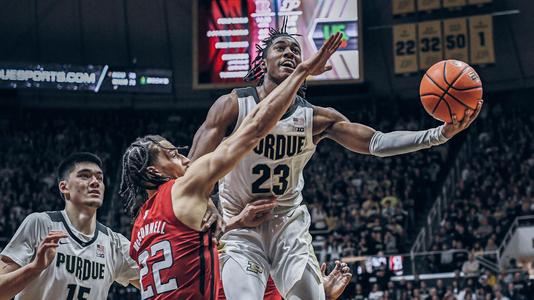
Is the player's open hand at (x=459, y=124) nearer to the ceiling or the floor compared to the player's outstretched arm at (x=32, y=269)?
nearer to the ceiling

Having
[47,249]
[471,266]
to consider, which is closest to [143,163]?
[47,249]

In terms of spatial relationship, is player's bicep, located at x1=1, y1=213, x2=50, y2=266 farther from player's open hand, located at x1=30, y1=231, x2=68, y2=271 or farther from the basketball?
the basketball

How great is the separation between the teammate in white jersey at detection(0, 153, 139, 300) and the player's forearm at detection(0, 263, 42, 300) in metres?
0.53

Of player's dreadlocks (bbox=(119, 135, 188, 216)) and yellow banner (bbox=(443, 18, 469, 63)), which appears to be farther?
yellow banner (bbox=(443, 18, 469, 63))

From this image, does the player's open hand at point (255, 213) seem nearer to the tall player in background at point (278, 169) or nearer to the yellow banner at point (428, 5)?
the tall player in background at point (278, 169)

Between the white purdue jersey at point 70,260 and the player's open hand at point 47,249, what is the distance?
88 centimetres

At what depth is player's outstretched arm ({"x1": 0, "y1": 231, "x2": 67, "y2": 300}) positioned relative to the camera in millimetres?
5281

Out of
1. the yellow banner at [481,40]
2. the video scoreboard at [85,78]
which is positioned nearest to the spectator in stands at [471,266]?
the yellow banner at [481,40]

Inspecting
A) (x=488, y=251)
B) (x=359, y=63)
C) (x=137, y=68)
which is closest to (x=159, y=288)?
(x=488, y=251)

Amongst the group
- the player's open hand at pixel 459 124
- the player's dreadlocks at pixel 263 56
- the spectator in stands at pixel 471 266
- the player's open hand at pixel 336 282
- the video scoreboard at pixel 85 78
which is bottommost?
the spectator in stands at pixel 471 266

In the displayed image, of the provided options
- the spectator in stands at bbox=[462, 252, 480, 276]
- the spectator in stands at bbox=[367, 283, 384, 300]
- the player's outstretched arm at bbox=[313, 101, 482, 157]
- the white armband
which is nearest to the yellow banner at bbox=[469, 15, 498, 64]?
the spectator in stands at bbox=[462, 252, 480, 276]

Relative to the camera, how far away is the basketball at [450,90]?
6004mm

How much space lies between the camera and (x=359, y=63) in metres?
20.3

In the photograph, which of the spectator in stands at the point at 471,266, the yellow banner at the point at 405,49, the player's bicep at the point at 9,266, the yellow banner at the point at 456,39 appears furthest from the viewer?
the yellow banner at the point at 405,49
